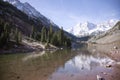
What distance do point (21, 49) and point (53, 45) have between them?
32.4 metres

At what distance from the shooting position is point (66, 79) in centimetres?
2528

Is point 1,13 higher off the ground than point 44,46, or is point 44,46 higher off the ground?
point 1,13

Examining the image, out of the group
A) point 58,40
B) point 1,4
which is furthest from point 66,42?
→ point 1,4

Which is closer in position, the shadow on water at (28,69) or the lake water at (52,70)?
the lake water at (52,70)

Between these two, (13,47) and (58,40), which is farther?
(58,40)

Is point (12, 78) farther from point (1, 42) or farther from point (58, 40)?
point (58, 40)

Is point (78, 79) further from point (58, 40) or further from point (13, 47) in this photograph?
point (58, 40)

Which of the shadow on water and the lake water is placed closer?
the lake water

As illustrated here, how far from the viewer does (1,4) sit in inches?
7564

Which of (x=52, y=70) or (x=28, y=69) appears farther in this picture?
(x=28, y=69)

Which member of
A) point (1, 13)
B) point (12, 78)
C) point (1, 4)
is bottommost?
point (12, 78)

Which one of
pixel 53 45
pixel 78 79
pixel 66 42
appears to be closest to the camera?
pixel 78 79

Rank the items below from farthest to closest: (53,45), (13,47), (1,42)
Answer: (53,45) → (13,47) → (1,42)

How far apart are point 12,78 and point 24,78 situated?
1.78 metres
